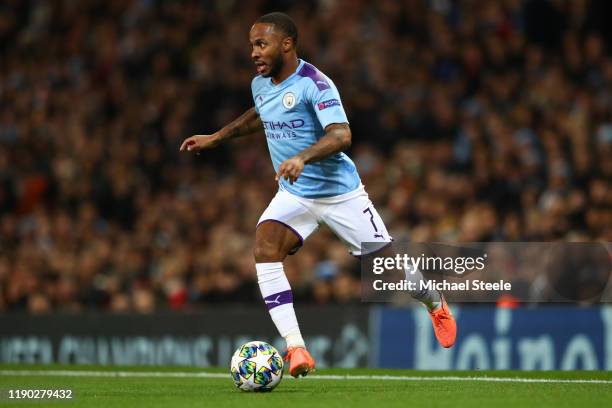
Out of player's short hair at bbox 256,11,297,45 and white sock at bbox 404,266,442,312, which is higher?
player's short hair at bbox 256,11,297,45

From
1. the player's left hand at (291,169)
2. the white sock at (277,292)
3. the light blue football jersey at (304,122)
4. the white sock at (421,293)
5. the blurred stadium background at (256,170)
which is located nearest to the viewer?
the player's left hand at (291,169)

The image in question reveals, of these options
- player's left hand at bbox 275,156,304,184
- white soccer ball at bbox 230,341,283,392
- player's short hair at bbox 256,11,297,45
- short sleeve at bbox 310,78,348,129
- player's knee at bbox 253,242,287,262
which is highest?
player's short hair at bbox 256,11,297,45

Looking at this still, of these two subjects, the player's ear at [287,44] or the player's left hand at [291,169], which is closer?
the player's left hand at [291,169]

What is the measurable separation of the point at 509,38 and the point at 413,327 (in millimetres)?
5136

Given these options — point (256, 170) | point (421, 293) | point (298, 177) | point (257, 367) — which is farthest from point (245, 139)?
point (257, 367)

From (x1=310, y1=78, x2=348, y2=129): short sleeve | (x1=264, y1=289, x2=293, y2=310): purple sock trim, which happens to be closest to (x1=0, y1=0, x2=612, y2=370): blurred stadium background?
(x1=264, y1=289, x2=293, y2=310): purple sock trim

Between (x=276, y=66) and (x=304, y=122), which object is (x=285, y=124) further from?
(x=276, y=66)

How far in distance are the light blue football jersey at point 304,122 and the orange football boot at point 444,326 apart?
1193 millimetres

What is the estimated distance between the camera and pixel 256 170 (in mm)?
18438

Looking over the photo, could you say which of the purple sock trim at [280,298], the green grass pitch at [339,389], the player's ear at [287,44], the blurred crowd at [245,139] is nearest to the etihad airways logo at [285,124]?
the player's ear at [287,44]

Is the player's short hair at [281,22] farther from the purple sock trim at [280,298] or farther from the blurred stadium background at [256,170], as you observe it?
the blurred stadium background at [256,170]

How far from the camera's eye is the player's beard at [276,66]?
912cm

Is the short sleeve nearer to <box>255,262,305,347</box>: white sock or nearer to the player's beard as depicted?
the player's beard

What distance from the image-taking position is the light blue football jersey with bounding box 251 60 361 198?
9062 millimetres
